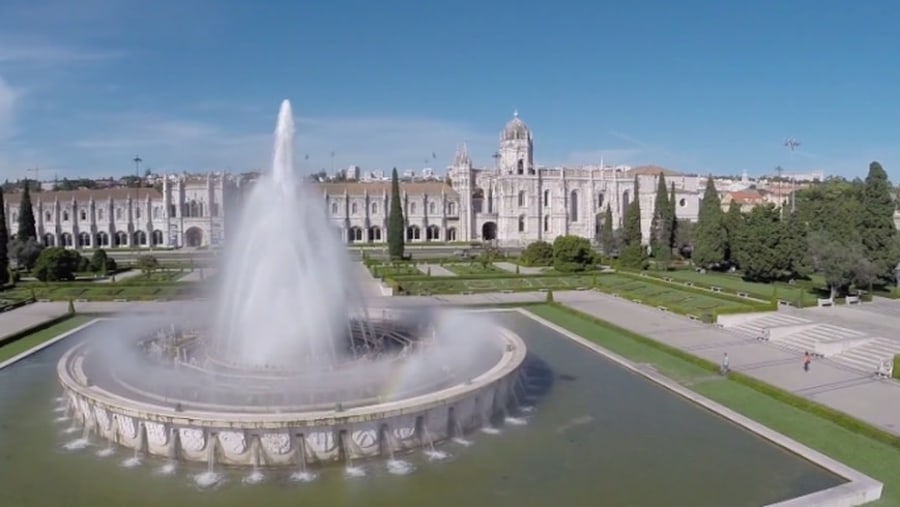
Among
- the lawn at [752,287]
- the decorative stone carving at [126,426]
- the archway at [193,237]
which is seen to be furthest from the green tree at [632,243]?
the archway at [193,237]

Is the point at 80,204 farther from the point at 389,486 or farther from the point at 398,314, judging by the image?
the point at 389,486

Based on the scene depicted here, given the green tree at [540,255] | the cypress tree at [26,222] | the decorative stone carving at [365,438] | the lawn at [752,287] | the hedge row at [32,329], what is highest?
the cypress tree at [26,222]

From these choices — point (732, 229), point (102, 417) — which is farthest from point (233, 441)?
point (732, 229)

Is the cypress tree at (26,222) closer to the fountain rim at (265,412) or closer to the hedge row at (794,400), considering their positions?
the fountain rim at (265,412)

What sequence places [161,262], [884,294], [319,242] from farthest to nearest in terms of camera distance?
[161,262]
[884,294]
[319,242]

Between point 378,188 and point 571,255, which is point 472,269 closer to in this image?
point 571,255

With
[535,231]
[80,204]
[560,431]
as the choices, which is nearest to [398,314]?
[560,431]
